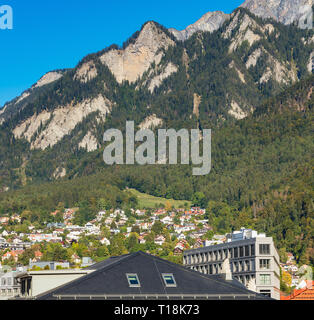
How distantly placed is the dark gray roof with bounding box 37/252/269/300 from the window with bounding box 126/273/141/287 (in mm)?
211

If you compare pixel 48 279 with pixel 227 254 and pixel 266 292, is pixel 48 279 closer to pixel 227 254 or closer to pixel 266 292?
pixel 266 292

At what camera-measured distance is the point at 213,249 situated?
176 meters

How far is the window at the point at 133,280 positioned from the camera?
4600cm

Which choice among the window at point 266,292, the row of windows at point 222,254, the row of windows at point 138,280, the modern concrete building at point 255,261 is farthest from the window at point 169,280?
the row of windows at point 222,254

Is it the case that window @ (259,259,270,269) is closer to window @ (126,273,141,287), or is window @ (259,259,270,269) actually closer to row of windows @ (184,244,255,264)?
row of windows @ (184,244,255,264)

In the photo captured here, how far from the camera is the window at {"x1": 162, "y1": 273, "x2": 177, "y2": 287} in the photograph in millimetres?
46469

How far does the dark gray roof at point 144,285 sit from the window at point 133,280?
0.69 feet

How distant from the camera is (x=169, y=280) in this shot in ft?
154

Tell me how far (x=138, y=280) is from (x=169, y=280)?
178 centimetres

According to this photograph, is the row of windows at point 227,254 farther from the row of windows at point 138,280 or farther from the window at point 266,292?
the row of windows at point 138,280

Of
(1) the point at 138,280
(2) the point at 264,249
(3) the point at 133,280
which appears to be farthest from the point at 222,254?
(3) the point at 133,280
